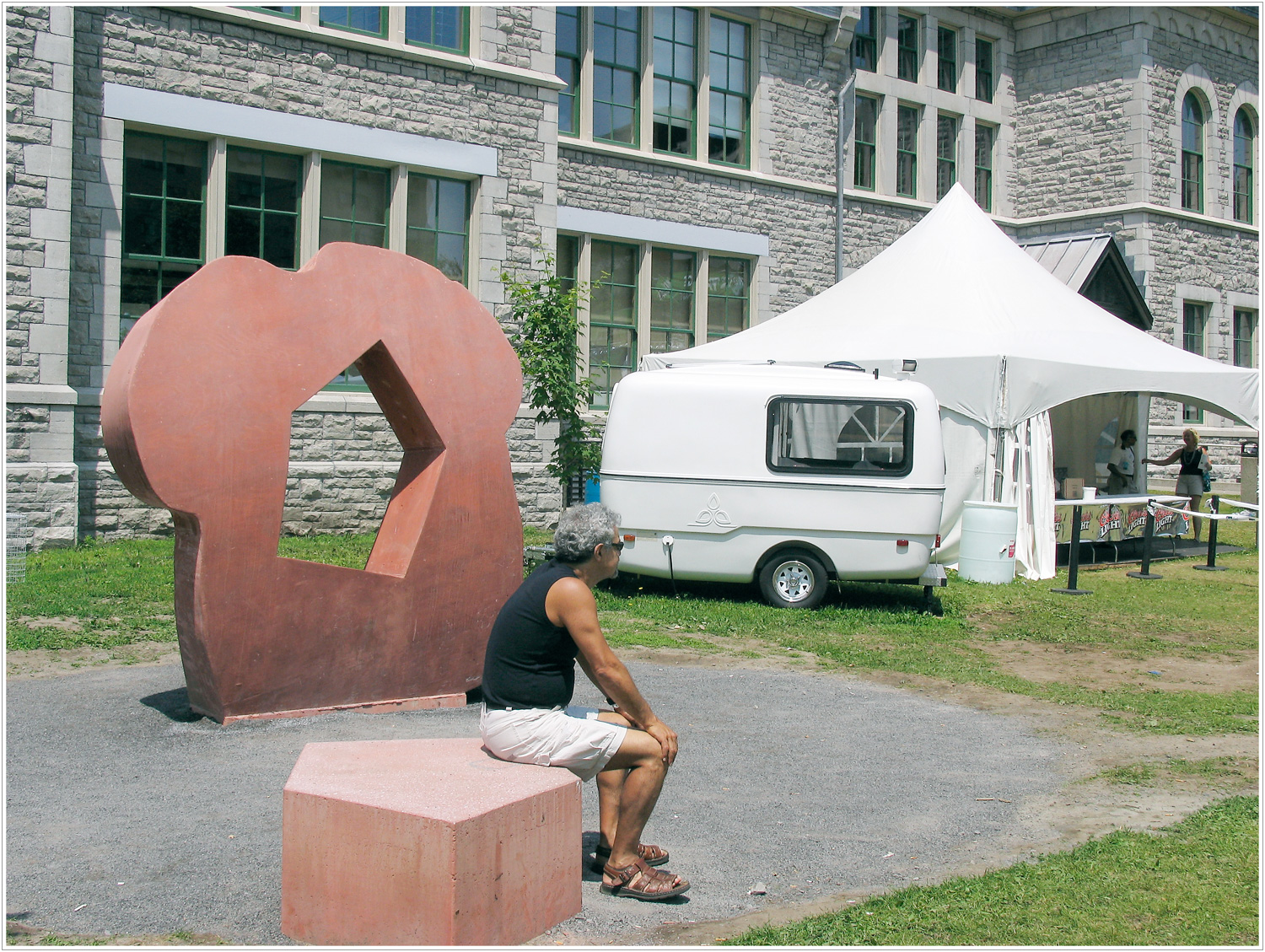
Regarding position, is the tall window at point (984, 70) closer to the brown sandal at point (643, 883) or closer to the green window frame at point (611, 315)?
the green window frame at point (611, 315)

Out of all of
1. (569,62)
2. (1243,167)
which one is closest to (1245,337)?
(1243,167)

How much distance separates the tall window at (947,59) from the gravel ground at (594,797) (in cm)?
2088

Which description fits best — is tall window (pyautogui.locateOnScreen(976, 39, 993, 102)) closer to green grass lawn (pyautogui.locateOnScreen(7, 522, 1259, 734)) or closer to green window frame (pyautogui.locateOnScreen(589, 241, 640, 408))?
green window frame (pyautogui.locateOnScreen(589, 241, 640, 408))

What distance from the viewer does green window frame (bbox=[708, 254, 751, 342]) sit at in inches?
Answer: 831

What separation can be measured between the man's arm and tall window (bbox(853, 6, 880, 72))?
71.2 feet

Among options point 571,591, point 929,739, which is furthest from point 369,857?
point 929,739

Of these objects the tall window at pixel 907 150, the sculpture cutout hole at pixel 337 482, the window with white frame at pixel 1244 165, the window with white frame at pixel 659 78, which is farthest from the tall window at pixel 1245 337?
the sculpture cutout hole at pixel 337 482

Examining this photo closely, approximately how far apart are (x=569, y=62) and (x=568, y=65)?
4cm

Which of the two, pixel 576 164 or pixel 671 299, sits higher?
pixel 576 164

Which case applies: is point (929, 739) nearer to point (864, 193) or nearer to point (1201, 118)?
point (864, 193)

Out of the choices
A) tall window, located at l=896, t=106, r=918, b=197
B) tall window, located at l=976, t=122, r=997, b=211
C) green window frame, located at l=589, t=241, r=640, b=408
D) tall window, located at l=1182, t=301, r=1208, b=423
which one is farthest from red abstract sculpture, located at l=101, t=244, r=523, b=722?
tall window, located at l=1182, t=301, r=1208, b=423

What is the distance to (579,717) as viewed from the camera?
175 inches

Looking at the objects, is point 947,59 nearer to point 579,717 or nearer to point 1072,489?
point 1072,489

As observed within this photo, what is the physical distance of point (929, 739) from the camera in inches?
258
